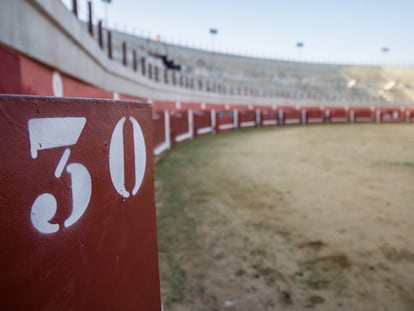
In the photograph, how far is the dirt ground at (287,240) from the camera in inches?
69.2

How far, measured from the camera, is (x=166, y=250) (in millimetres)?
2338

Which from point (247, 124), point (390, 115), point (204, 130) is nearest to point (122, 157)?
point (204, 130)

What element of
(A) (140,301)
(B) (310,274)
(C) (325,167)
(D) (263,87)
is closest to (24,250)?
(A) (140,301)

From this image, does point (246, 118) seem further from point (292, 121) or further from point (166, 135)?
point (166, 135)

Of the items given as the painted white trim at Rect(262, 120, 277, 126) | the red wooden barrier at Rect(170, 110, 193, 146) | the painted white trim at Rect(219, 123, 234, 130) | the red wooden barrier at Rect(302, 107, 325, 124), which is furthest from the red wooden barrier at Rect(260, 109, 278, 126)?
the red wooden barrier at Rect(170, 110, 193, 146)

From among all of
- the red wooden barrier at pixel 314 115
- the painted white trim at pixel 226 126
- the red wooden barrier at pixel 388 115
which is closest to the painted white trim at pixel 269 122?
the red wooden barrier at pixel 314 115

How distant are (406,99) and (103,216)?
1746 inches

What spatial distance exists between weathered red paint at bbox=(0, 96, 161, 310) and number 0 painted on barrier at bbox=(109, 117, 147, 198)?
2 centimetres

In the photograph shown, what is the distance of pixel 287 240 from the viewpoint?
96.0 inches

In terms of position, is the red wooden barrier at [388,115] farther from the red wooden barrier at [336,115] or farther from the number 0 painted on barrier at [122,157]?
the number 0 painted on barrier at [122,157]

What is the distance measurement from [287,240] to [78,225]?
1937mm

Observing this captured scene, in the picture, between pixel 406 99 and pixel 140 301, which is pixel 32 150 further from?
pixel 406 99

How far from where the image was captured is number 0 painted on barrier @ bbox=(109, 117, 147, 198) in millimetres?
959

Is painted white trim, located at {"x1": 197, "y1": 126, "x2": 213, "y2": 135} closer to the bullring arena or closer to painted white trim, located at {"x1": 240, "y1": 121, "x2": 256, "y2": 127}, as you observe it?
painted white trim, located at {"x1": 240, "y1": 121, "x2": 256, "y2": 127}
